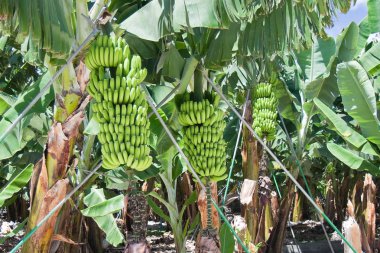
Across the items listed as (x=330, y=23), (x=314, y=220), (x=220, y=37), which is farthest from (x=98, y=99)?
(x=314, y=220)

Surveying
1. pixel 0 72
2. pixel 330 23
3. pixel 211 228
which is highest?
pixel 0 72

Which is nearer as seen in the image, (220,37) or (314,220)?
(220,37)

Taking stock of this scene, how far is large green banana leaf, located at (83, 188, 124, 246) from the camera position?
3.26m

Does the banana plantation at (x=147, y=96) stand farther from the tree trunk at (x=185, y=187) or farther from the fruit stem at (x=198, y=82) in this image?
the tree trunk at (x=185, y=187)

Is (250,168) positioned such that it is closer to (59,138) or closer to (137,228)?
(137,228)

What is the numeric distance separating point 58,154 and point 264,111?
2.00m

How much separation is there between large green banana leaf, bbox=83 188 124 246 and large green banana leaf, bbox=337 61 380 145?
6.86 ft

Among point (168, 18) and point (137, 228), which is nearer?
point (168, 18)

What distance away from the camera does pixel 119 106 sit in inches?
70.3

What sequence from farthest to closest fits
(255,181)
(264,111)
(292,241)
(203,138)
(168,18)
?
(292,241) → (255,181) → (264,111) → (203,138) → (168,18)

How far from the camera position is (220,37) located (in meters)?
2.38

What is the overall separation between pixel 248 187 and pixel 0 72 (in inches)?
143

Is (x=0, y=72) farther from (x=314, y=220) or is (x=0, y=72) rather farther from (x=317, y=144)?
(x=314, y=220)

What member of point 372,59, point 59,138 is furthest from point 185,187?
point 59,138
